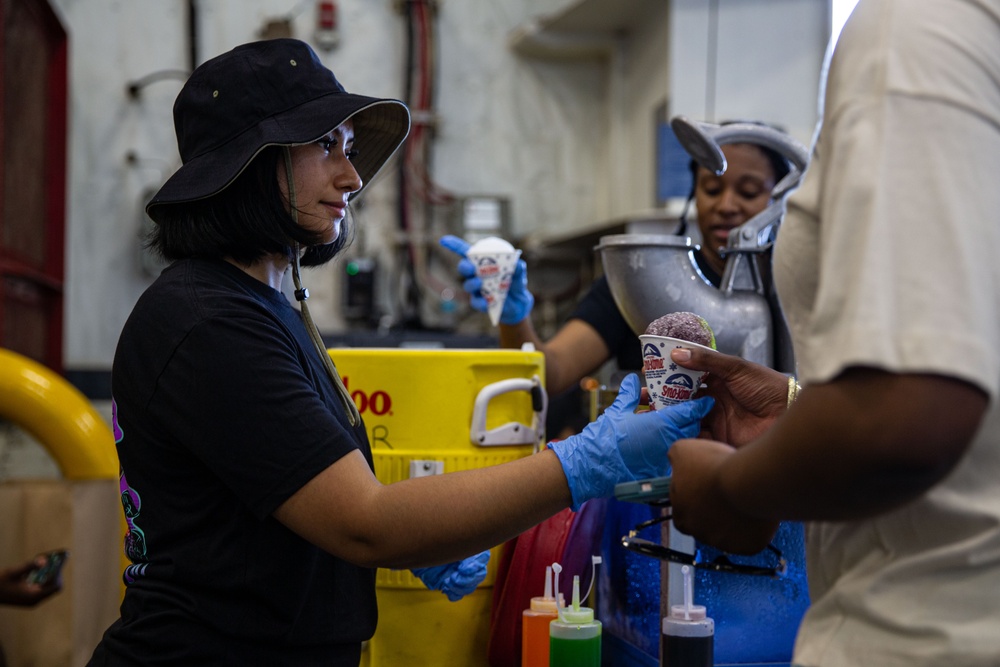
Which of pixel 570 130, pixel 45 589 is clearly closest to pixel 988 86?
pixel 45 589

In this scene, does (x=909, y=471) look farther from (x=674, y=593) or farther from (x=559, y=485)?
(x=674, y=593)

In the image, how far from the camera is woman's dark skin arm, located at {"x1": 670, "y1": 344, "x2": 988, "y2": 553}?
0.65 metres

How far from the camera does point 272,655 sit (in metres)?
1.21

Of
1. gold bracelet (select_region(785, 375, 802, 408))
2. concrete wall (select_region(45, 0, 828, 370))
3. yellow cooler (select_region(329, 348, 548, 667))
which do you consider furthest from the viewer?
concrete wall (select_region(45, 0, 828, 370))

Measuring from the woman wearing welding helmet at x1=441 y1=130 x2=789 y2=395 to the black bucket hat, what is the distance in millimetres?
739

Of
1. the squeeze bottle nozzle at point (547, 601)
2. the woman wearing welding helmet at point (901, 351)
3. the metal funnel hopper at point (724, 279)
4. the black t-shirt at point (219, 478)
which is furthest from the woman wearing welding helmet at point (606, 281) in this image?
the woman wearing welding helmet at point (901, 351)

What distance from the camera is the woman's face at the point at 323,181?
4.35ft

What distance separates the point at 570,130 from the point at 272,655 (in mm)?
4349

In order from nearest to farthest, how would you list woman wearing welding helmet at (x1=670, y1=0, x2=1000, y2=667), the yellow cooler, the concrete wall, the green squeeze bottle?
woman wearing welding helmet at (x1=670, y1=0, x2=1000, y2=667) → the green squeeze bottle → the yellow cooler → the concrete wall

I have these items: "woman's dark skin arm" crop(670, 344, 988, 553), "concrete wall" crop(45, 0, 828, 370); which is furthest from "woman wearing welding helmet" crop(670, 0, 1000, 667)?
"concrete wall" crop(45, 0, 828, 370)

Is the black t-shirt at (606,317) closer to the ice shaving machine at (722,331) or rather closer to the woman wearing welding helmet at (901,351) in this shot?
the ice shaving machine at (722,331)

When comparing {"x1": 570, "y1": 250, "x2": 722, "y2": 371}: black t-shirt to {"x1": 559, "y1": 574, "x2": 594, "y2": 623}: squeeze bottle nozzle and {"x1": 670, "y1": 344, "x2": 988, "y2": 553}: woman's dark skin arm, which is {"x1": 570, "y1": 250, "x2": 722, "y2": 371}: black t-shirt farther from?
{"x1": 670, "y1": 344, "x2": 988, "y2": 553}: woman's dark skin arm

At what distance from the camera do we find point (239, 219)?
1282 millimetres

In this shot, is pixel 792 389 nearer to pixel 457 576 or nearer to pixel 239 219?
pixel 457 576
